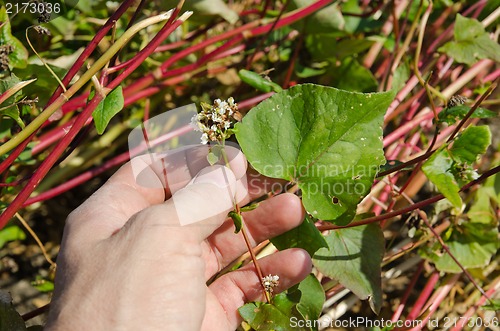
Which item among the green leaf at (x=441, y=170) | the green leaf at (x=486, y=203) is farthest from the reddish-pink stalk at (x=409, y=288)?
the green leaf at (x=441, y=170)

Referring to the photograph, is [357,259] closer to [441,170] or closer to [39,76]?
[441,170]

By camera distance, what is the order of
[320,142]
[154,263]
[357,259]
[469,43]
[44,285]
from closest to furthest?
[154,263] < [320,142] < [357,259] < [44,285] < [469,43]

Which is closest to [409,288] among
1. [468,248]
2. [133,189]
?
[468,248]

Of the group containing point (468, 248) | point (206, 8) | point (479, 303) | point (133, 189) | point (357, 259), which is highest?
point (206, 8)

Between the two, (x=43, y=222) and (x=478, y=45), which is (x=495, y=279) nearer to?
(x=478, y=45)

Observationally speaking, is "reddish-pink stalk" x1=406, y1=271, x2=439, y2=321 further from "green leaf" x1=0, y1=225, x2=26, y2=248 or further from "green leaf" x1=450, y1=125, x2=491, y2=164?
"green leaf" x1=0, y1=225, x2=26, y2=248

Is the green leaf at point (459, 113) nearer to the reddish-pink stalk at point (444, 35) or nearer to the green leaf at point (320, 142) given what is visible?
the green leaf at point (320, 142)

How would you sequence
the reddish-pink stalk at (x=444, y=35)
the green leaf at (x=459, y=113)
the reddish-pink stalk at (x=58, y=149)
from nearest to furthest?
the reddish-pink stalk at (x=58, y=149) < the green leaf at (x=459, y=113) < the reddish-pink stalk at (x=444, y=35)
